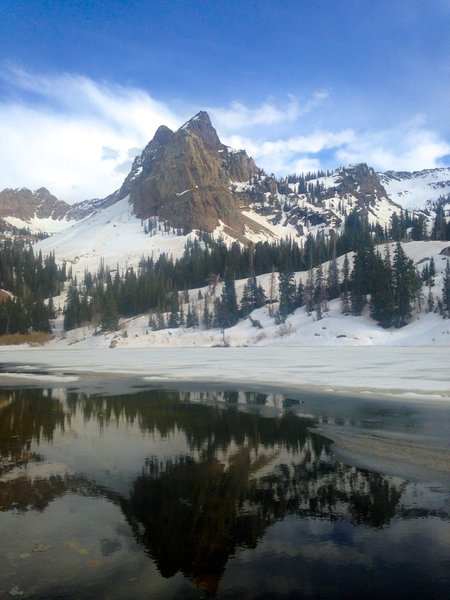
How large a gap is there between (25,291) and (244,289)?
7499 centimetres

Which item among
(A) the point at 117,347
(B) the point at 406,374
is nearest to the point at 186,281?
(A) the point at 117,347

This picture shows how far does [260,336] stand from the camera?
9806 centimetres

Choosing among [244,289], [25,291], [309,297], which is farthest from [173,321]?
[25,291]

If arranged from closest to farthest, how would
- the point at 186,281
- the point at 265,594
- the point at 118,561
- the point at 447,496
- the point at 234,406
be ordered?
the point at 265,594, the point at 118,561, the point at 447,496, the point at 234,406, the point at 186,281

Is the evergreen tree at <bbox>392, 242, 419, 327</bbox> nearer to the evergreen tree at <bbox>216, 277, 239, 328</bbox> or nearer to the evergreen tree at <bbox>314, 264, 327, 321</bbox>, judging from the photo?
the evergreen tree at <bbox>314, 264, 327, 321</bbox>

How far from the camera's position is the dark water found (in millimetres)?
6457

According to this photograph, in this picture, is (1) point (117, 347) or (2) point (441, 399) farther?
(1) point (117, 347)

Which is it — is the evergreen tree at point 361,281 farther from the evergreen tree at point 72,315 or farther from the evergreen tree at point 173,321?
the evergreen tree at point 72,315

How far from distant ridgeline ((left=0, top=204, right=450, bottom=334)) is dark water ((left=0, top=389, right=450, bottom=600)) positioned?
8136cm

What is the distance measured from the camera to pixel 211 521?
845cm

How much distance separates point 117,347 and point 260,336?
3032 cm

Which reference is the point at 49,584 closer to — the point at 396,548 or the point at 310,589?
the point at 310,589

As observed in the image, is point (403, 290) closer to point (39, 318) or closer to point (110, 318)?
point (110, 318)

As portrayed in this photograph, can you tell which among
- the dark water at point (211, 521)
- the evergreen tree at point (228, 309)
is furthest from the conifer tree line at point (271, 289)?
the dark water at point (211, 521)
